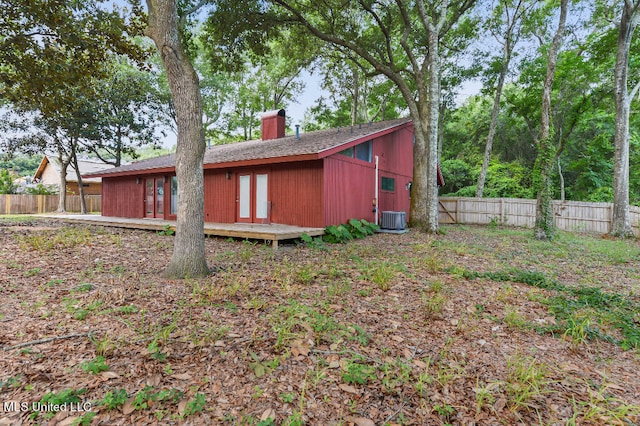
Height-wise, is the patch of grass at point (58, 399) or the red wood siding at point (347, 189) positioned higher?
the red wood siding at point (347, 189)

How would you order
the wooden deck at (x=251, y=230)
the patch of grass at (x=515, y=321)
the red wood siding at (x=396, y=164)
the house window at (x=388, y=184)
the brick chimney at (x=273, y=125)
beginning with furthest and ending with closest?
the brick chimney at (x=273, y=125), the house window at (x=388, y=184), the red wood siding at (x=396, y=164), the wooden deck at (x=251, y=230), the patch of grass at (x=515, y=321)

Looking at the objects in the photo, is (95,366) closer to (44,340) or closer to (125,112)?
(44,340)

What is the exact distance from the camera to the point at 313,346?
266 cm

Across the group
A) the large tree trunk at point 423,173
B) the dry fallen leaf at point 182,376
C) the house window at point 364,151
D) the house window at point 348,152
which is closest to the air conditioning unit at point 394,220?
the large tree trunk at point 423,173

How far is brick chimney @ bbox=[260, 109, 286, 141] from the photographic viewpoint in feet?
46.2

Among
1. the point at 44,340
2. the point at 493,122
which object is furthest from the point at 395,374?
the point at 493,122

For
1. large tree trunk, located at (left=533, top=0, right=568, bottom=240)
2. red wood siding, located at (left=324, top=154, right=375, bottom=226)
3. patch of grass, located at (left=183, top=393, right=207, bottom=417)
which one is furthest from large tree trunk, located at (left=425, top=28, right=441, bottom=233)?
patch of grass, located at (left=183, top=393, right=207, bottom=417)

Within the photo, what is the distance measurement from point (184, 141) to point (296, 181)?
5190 mm

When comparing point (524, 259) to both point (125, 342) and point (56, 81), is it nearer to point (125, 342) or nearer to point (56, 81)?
point (125, 342)

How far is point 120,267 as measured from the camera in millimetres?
4918

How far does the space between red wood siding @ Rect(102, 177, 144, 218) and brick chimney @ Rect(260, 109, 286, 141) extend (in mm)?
5749

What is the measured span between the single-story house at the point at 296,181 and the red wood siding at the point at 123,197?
44mm

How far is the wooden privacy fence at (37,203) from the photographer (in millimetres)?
20841

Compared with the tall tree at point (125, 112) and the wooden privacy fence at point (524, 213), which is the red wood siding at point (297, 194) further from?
the tall tree at point (125, 112)
